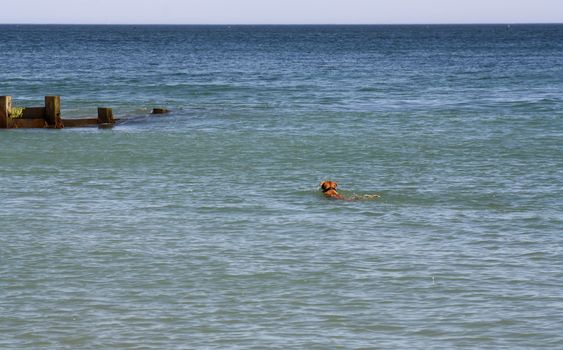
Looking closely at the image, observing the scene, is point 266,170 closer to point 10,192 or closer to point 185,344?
point 10,192

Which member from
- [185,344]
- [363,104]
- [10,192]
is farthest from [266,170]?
[363,104]

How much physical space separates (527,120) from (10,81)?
3047cm

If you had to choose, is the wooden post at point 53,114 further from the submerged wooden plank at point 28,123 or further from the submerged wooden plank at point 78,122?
the submerged wooden plank at point 78,122

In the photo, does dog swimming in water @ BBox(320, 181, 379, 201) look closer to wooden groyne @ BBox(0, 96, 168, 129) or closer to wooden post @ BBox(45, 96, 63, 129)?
wooden groyne @ BBox(0, 96, 168, 129)

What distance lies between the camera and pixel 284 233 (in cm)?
1711

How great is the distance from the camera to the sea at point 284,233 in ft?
40.7

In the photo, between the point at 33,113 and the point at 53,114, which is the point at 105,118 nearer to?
the point at 53,114

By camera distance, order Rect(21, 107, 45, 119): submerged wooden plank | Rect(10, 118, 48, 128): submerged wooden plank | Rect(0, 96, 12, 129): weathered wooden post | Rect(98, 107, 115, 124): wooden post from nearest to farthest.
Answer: Rect(0, 96, 12, 129): weathered wooden post < Rect(10, 118, 48, 128): submerged wooden plank < Rect(21, 107, 45, 119): submerged wooden plank < Rect(98, 107, 115, 124): wooden post

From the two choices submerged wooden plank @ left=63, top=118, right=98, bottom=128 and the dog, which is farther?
submerged wooden plank @ left=63, top=118, right=98, bottom=128

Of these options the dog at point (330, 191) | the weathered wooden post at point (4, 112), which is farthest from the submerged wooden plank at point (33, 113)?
the dog at point (330, 191)

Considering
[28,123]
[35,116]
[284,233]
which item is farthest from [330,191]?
[35,116]

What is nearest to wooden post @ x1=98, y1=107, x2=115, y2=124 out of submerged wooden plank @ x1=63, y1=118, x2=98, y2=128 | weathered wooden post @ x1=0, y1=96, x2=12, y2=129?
submerged wooden plank @ x1=63, y1=118, x2=98, y2=128

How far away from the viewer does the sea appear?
40.7ft

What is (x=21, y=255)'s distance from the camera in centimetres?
1567
